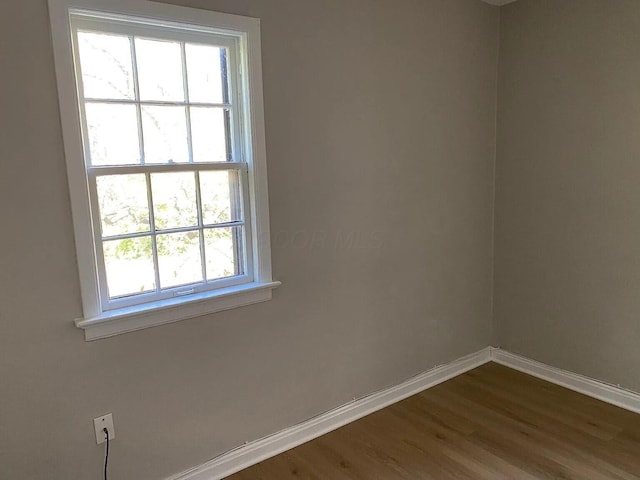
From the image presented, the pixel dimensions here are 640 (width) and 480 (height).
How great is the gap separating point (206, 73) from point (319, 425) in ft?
6.16

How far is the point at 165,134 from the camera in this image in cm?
200

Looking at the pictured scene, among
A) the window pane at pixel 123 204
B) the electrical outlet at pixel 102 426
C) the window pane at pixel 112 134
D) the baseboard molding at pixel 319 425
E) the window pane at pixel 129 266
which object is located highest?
the window pane at pixel 112 134

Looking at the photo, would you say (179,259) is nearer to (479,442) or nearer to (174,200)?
(174,200)

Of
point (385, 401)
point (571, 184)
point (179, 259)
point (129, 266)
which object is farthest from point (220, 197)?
point (571, 184)

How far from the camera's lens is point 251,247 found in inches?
88.8

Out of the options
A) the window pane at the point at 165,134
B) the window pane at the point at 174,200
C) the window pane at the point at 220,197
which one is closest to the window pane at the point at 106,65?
the window pane at the point at 165,134

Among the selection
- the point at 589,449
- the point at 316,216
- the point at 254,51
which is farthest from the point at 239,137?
the point at 589,449

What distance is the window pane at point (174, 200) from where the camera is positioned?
6.55 ft

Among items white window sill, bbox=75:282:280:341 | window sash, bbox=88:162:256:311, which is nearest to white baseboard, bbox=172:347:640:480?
white window sill, bbox=75:282:280:341

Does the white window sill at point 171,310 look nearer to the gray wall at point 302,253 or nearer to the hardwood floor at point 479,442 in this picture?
the gray wall at point 302,253

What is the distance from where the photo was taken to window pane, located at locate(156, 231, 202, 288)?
205cm

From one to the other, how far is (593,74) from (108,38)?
2532mm

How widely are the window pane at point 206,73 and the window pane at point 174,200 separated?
0.36 metres

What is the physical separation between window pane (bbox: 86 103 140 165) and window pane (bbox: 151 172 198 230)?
137 millimetres
